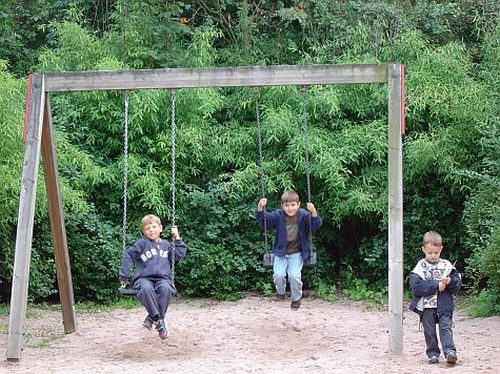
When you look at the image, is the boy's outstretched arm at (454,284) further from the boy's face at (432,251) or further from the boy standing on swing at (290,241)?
the boy standing on swing at (290,241)

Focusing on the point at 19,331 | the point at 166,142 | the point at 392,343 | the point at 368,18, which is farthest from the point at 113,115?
the point at 392,343

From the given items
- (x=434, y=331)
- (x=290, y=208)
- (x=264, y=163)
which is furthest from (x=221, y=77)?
(x=264, y=163)

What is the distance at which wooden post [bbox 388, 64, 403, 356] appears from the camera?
8031mm

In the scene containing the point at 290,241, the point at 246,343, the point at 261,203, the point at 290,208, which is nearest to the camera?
the point at 261,203

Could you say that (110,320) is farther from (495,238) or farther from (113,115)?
(495,238)

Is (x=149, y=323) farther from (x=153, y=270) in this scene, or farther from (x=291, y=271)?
(x=291, y=271)

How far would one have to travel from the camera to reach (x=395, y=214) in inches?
318

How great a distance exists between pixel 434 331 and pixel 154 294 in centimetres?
253

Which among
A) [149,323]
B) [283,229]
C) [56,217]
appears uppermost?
[56,217]

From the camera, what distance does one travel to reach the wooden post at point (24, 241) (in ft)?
26.5

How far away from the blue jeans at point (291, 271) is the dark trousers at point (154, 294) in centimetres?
149

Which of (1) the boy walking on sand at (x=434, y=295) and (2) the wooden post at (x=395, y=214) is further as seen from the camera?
(2) the wooden post at (x=395, y=214)

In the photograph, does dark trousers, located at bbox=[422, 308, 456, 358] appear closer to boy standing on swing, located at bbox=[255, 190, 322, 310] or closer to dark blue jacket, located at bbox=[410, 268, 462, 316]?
dark blue jacket, located at bbox=[410, 268, 462, 316]

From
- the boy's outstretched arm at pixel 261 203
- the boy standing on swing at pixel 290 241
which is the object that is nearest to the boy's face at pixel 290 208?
the boy standing on swing at pixel 290 241
